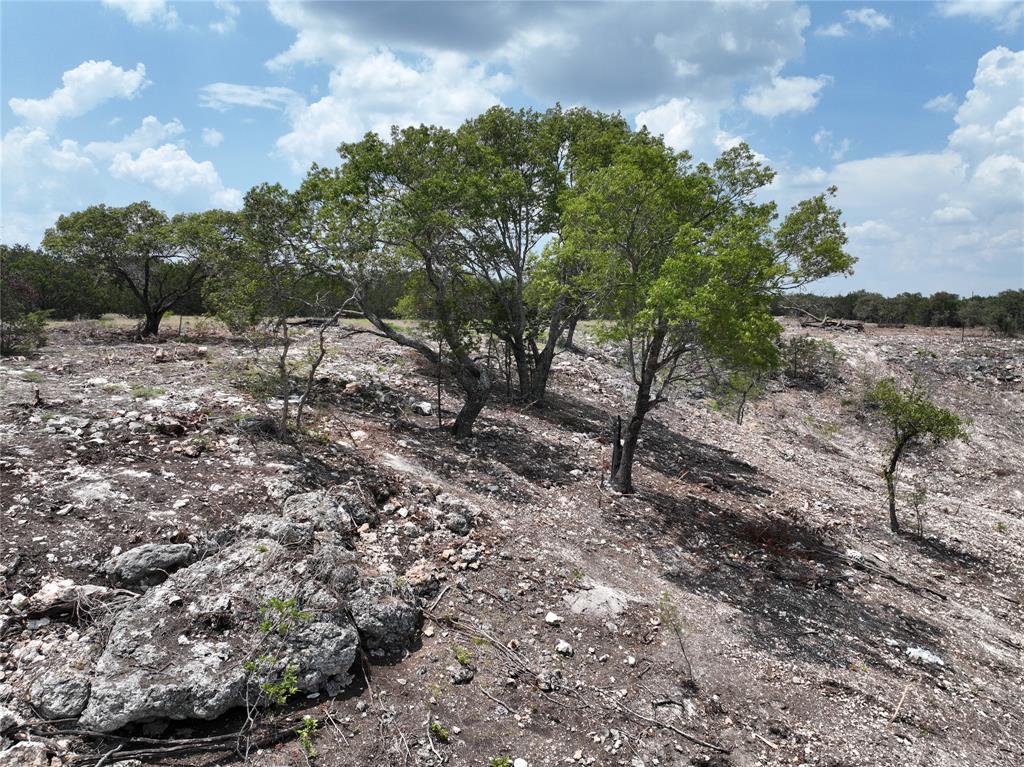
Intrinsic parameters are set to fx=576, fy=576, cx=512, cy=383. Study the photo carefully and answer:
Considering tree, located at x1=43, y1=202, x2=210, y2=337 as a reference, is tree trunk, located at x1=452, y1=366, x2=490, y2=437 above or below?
below

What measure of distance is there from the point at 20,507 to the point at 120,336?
50.9 feet

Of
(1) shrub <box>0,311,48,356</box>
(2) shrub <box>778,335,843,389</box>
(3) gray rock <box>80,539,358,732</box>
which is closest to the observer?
(3) gray rock <box>80,539,358,732</box>

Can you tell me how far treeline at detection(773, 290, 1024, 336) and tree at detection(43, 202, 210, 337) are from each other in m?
27.1

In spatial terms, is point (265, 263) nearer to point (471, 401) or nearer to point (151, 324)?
point (471, 401)

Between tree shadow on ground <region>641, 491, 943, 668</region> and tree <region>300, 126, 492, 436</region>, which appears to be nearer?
tree shadow on ground <region>641, 491, 943, 668</region>

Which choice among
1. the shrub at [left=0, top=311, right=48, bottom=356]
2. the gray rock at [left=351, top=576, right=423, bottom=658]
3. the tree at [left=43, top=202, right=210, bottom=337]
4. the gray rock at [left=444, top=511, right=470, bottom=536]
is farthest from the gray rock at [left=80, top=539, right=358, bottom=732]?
the tree at [left=43, top=202, right=210, bottom=337]

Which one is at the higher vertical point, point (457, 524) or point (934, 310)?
point (934, 310)

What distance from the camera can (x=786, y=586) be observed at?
A: 9.31 metres

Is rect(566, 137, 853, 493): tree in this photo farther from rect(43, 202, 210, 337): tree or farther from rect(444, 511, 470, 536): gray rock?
rect(43, 202, 210, 337): tree

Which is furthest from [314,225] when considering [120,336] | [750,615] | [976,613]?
[976,613]

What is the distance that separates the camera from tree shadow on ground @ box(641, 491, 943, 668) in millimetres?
7859

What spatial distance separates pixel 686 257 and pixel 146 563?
832 cm

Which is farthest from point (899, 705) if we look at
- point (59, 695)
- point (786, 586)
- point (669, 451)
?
point (669, 451)

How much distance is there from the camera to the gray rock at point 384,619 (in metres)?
6.07
